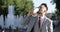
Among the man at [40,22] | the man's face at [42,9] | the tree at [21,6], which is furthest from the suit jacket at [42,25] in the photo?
the tree at [21,6]

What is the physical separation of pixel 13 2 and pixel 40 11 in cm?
4306

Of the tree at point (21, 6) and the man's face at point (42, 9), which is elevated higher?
the man's face at point (42, 9)

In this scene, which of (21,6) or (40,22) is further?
(21,6)

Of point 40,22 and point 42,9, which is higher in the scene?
point 42,9

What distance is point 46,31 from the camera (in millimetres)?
4605

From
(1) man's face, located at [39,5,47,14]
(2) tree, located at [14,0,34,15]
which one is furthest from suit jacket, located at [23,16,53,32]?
(2) tree, located at [14,0,34,15]

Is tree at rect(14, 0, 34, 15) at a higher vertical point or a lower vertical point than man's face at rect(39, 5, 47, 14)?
lower

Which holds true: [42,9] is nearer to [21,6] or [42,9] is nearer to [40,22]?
[40,22]

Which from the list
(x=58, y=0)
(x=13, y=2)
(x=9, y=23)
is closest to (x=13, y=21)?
(x=9, y=23)

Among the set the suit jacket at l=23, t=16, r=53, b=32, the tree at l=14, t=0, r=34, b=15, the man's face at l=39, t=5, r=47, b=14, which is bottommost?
the tree at l=14, t=0, r=34, b=15

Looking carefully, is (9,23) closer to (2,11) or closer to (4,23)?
(4,23)

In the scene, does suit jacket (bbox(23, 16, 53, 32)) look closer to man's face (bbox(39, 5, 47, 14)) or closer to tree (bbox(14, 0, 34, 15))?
man's face (bbox(39, 5, 47, 14))

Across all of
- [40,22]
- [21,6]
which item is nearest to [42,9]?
[40,22]

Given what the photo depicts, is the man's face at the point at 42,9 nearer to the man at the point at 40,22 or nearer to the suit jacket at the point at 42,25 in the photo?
the man at the point at 40,22
